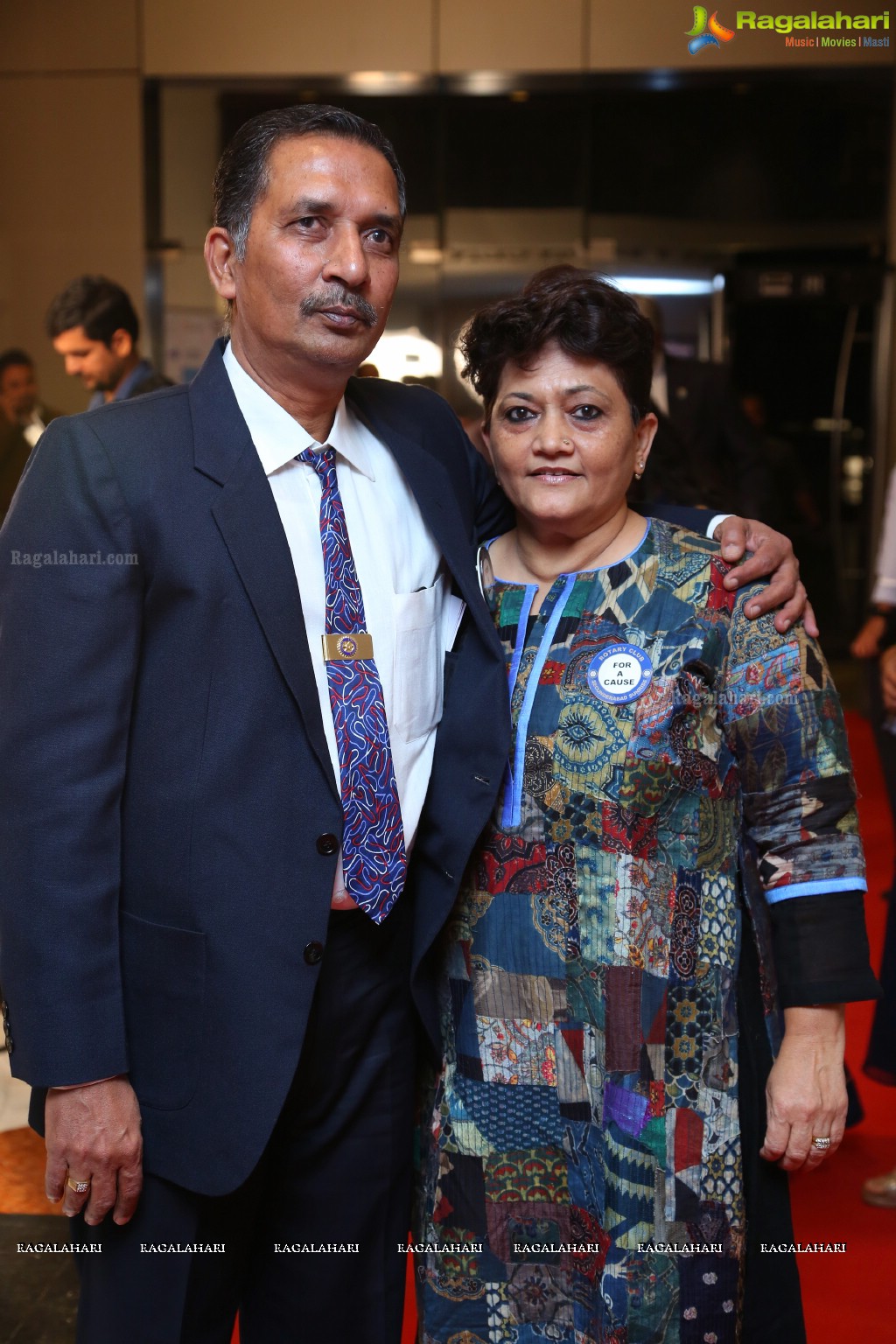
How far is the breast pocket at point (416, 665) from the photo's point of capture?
1.50 m

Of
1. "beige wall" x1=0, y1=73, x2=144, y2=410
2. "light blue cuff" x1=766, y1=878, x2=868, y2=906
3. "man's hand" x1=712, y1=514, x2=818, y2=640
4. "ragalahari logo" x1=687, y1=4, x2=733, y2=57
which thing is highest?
"ragalahari logo" x1=687, y1=4, x2=733, y2=57

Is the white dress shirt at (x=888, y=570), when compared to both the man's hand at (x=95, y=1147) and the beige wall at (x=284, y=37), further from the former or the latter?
the beige wall at (x=284, y=37)

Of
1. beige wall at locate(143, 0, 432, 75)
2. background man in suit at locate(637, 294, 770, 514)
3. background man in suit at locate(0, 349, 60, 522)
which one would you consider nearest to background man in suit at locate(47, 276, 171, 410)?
background man in suit at locate(0, 349, 60, 522)

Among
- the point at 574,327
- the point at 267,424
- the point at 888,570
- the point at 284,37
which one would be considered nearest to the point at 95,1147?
the point at 267,424

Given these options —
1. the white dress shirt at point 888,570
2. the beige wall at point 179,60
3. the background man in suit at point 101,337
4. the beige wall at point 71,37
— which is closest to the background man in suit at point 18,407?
the background man in suit at point 101,337

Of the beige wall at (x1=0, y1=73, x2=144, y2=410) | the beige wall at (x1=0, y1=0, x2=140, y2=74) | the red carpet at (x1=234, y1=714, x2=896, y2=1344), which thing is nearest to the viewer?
the red carpet at (x1=234, y1=714, x2=896, y2=1344)

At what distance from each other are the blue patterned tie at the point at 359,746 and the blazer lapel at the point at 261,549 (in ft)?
0.15

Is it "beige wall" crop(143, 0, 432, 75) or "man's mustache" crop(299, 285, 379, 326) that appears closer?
"man's mustache" crop(299, 285, 379, 326)

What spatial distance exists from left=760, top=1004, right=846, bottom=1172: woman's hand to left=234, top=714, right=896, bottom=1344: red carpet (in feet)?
0.85

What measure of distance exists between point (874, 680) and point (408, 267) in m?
4.94

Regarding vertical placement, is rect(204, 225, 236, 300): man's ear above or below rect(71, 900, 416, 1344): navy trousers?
above

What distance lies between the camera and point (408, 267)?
23.0ft

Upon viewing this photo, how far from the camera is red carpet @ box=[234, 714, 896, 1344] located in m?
2.14

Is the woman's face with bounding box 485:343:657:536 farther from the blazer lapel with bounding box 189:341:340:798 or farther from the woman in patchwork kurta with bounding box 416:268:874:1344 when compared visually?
the blazer lapel with bounding box 189:341:340:798
